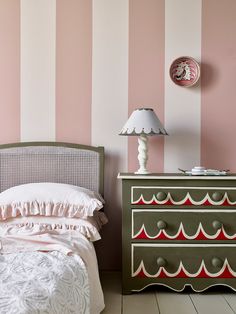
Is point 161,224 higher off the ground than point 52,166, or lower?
lower

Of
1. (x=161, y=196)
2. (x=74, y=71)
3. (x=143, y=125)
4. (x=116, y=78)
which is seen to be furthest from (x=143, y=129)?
(x=74, y=71)

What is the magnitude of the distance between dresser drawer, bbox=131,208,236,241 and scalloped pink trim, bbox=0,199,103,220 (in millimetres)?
408

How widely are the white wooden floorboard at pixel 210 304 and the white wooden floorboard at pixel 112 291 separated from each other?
0.49 m

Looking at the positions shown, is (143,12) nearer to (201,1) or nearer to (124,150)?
(201,1)

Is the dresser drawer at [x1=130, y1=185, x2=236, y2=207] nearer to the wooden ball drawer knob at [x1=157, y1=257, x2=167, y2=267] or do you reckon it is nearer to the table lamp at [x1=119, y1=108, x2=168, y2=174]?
the table lamp at [x1=119, y1=108, x2=168, y2=174]

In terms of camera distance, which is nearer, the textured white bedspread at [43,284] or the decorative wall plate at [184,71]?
the textured white bedspread at [43,284]

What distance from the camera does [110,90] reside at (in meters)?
2.88

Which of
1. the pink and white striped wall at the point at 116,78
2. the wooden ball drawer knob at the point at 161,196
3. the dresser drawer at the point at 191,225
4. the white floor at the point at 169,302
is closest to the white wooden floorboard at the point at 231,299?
the white floor at the point at 169,302

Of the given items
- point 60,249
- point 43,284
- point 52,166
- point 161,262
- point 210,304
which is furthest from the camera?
point 52,166

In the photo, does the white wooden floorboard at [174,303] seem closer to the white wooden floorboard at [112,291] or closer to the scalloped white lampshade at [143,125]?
the white wooden floorboard at [112,291]

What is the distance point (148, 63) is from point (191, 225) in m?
1.34

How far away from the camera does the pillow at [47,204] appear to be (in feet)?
7.59

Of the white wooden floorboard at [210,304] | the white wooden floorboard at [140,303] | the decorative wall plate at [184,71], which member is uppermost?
the decorative wall plate at [184,71]

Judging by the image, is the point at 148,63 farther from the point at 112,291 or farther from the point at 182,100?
the point at 112,291
